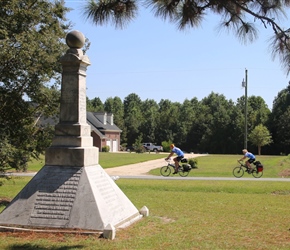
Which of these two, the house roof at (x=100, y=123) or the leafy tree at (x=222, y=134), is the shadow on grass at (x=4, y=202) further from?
the leafy tree at (x=222, y=134)

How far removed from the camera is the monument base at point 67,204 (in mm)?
8603

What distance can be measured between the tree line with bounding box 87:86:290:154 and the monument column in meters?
58.1

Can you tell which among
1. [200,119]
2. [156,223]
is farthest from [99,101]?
[156,223]

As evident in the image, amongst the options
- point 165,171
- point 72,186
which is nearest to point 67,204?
point 72,186

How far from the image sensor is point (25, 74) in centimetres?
1236

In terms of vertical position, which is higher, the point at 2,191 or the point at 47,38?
the point at 47,38

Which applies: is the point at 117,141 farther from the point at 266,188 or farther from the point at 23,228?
the point at 23,228

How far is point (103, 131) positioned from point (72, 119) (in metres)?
62.0

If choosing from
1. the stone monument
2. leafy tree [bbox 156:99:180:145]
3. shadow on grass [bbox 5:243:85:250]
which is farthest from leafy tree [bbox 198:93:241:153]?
shadow on grass [bbox 5:243:85:250]

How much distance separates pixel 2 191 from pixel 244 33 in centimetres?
1177

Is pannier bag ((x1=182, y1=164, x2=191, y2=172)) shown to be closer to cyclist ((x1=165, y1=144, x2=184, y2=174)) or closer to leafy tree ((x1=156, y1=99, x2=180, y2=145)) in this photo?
cyclist ((x1=165, y1=144, x2=184, y2=174))

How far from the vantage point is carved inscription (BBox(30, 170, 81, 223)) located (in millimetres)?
8773

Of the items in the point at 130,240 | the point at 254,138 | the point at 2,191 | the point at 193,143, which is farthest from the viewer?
the point at 193,143

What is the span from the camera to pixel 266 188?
687 inches
